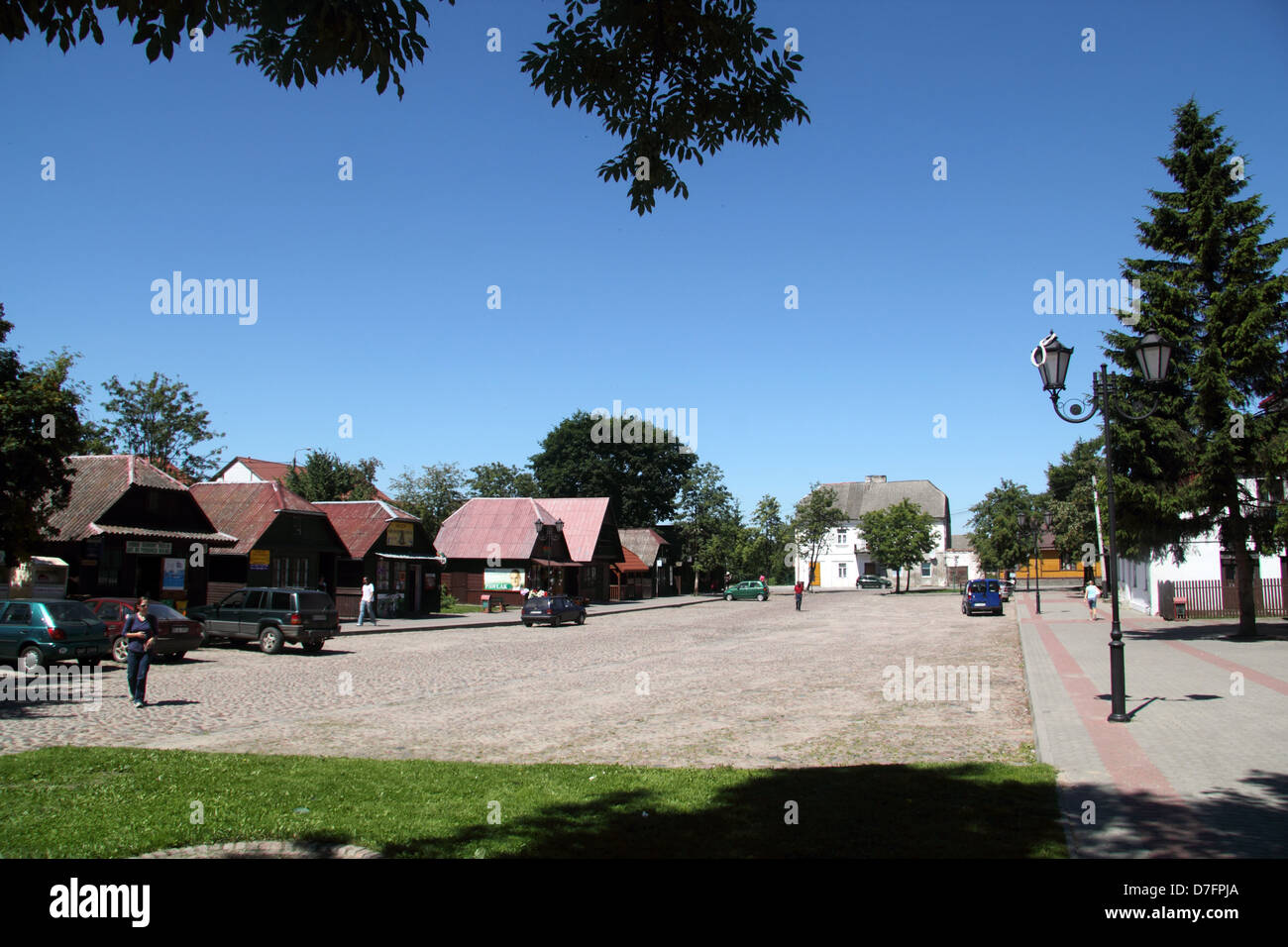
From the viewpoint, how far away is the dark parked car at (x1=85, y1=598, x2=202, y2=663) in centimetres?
2048

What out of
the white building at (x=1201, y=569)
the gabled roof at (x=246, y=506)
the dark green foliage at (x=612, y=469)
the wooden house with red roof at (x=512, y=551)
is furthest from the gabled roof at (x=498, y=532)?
the white building at (x=1201, y=569)

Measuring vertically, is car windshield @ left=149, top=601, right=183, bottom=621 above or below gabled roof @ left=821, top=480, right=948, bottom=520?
below

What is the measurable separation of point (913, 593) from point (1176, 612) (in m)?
43.9

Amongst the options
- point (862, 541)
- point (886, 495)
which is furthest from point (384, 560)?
point (886, 495)

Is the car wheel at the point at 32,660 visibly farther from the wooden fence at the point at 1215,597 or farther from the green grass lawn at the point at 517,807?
the wooden fence at the point at 1215,597

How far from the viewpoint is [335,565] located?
133ft

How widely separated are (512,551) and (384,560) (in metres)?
12.7

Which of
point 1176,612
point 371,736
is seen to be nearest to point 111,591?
point 371,736

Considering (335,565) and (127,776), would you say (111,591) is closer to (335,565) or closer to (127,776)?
(335,565)

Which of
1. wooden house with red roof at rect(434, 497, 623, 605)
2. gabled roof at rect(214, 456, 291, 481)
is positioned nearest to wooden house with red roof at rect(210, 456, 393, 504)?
gabled roof at rect(214, 456, 291, 481)

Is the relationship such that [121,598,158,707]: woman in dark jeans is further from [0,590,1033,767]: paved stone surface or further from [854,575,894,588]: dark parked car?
[854,575,894,588]: dark parked car

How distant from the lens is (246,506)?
37062 millimetres

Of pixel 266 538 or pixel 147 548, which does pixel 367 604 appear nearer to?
pixel 266 538

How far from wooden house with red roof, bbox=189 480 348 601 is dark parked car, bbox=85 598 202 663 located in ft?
43.8
